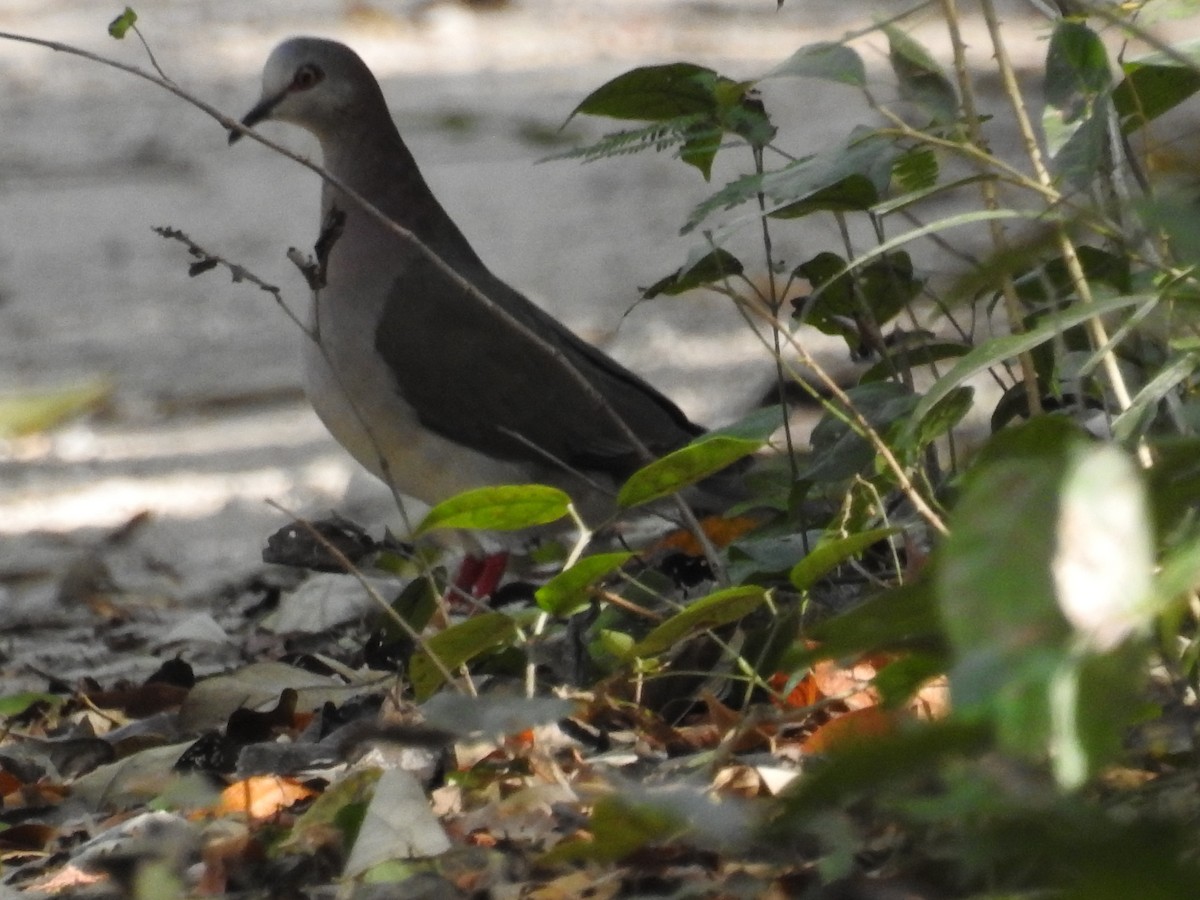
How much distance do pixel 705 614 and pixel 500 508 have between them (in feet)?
0.77

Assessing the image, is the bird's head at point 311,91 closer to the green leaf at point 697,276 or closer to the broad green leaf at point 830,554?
the green leaf at point 697,276

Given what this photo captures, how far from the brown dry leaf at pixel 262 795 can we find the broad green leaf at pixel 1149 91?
3.44 ft

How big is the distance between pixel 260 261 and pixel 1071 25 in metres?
4.40

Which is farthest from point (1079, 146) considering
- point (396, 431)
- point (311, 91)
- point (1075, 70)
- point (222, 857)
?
point (311, 91)

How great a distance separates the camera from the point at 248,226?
20.7 ft

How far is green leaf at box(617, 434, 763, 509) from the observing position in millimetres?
1888

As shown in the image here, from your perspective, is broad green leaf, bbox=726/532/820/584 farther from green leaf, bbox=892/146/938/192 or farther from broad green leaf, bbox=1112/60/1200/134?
broad green leaf, bbox=1112/60/1200/134

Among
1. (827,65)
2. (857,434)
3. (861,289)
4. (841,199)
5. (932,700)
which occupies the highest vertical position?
(827,65)

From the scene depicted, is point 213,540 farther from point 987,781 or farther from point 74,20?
point 74,20

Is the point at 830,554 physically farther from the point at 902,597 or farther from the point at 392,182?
the point at 392,182

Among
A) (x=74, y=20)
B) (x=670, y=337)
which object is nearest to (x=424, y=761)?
(x=670, y=337)

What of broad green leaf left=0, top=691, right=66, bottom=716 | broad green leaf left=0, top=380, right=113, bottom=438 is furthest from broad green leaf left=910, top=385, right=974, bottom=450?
broad green leaf left=0, top=380, right=113, bottom=438

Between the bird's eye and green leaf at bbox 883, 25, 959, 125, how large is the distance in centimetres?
230

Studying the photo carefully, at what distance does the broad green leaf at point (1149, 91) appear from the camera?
6.06 feet
